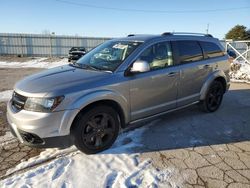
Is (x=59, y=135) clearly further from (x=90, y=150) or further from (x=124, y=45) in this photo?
(x=124, y=45)

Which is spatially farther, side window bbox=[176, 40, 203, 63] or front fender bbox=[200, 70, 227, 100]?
front fender bbox=[200, 70, 227, 100]

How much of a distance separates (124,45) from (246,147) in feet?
8.88

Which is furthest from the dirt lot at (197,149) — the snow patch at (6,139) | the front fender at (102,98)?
the front fender at (102,98)

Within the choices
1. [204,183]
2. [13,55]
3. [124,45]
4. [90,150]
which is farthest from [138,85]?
[13,55]

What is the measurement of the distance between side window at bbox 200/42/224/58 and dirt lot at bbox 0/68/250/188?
1361 mm

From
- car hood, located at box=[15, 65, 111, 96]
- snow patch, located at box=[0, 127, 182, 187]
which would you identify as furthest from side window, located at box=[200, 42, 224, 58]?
snow patch, located at box=[0, 127, 182, 187]

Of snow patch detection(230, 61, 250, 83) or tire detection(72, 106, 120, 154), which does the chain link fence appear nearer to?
snow patch detection(230, 61, 250, 83)

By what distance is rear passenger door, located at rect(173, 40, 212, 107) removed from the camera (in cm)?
482

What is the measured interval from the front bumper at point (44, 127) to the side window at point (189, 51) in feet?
8.16

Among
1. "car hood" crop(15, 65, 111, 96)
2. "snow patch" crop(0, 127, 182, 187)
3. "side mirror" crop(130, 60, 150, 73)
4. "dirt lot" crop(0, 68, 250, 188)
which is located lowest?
"snow patch" crop(0, 127, 182, 187)

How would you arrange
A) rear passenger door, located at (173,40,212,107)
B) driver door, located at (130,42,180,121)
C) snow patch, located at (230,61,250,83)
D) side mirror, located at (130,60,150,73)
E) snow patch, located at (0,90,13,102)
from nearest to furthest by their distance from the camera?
1. side mirror, located at (130,60,150,73)
2. driver door, located at (130,42,180,121)
3. rear passenger door, located at (173,40,212,107)
4. snow patch, located at (0,90,13,102)
5. snow patch, located at (230,61,250,83)

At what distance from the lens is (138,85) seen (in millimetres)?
4086

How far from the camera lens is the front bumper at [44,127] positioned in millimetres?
3281

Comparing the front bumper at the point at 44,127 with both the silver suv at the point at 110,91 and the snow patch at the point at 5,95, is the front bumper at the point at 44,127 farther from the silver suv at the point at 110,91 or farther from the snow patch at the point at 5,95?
the snow patch at the point at 5,95
